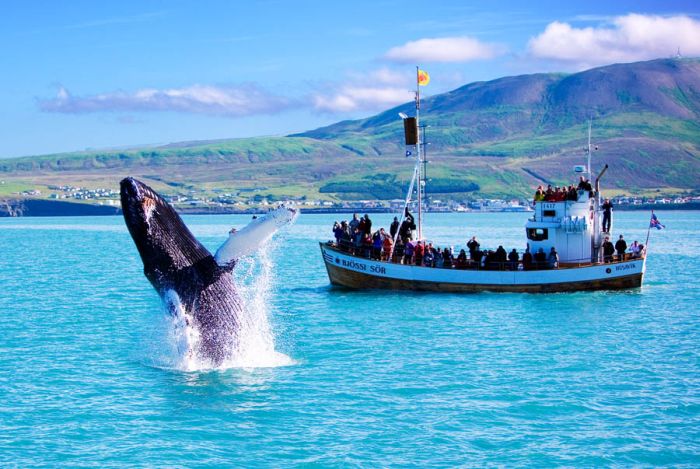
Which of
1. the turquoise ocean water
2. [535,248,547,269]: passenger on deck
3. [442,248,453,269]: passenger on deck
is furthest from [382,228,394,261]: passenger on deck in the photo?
[535,248,547,269]: passenger on deck

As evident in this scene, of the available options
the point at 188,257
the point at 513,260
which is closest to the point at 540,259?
the point at 513,260

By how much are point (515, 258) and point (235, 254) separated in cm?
2315

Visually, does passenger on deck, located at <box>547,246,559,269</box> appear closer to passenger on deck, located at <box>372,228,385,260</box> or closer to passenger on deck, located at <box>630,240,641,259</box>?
passenger on deck, located at <box>630,240,641,259</box>

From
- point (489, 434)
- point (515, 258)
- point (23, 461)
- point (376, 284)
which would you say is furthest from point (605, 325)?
point (23, 461)

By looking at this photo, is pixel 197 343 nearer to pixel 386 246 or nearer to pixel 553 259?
pixel 386 246

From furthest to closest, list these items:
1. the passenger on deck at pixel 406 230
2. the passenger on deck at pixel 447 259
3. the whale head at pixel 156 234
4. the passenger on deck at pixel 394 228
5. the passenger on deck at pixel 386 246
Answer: the passenger on deck at pixel 394 228
the passenger on deck at pixel 406 230
the passenger on deck at pixel 386 246
the passenger on deck at pixel 447 259
the whale head at pixel 156 234

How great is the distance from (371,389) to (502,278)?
19.2 metres

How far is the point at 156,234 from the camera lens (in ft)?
54.1

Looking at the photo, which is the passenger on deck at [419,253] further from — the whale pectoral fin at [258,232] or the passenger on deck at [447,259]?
the whale pectoral fin at [258,232]

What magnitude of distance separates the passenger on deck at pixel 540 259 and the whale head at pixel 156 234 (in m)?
23.5

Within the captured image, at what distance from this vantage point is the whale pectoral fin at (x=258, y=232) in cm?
1623

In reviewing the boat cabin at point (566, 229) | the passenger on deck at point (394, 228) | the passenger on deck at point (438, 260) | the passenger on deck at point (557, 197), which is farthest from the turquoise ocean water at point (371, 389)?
the passenger on deck at point (394, 228)

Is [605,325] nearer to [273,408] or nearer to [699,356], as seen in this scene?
[699,356]

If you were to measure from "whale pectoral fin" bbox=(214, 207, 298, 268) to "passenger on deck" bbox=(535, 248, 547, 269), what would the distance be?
933 inches
